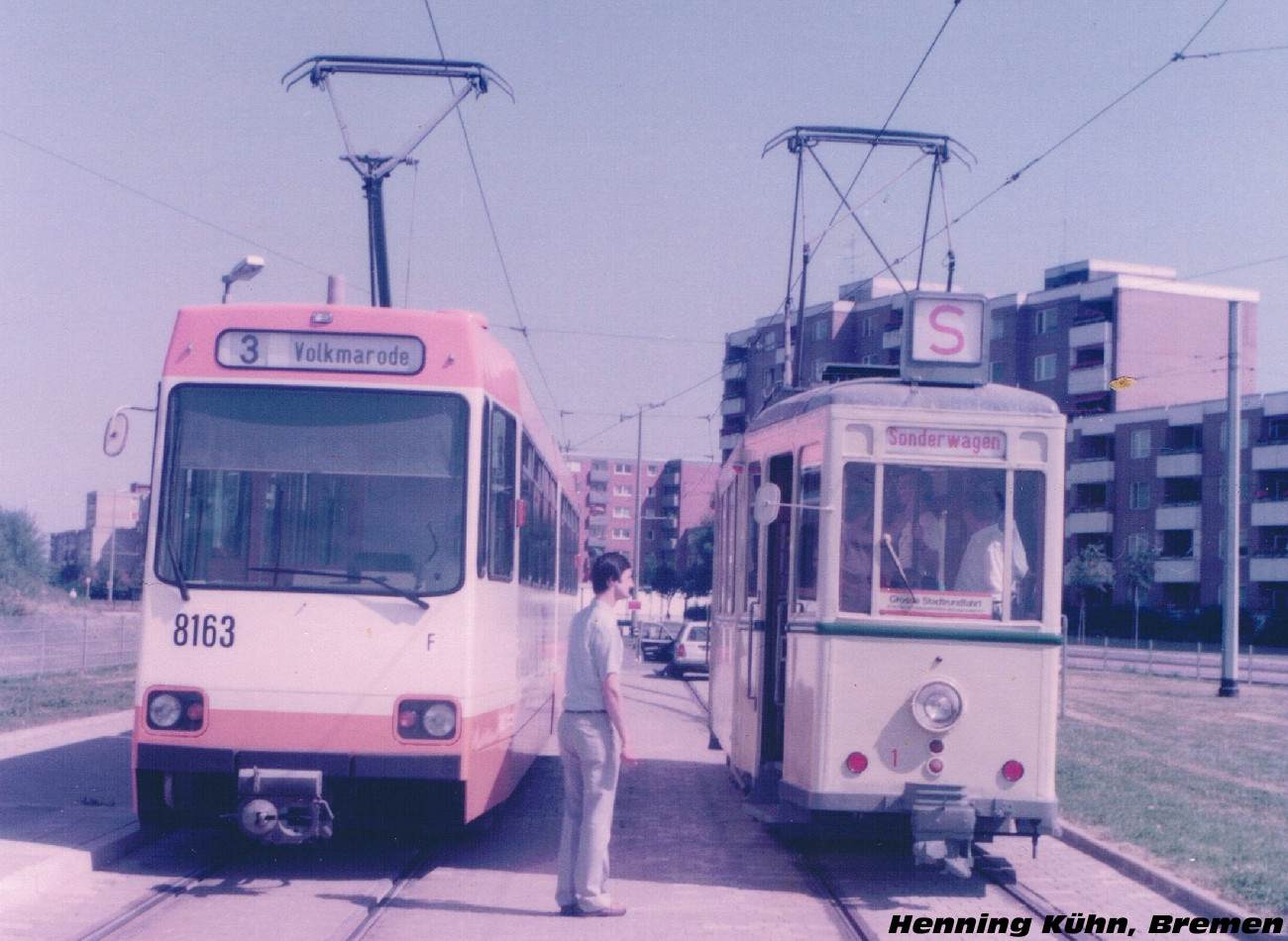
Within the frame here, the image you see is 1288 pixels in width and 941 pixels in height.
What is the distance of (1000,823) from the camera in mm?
8203

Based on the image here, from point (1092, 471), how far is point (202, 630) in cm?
6470

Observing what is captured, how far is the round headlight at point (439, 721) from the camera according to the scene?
7820mm

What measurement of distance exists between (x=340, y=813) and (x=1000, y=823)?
12.4 ft

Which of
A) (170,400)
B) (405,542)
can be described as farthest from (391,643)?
(170,400)

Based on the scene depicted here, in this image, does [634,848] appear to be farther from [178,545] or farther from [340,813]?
[178,545]

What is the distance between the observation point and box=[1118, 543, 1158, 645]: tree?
62781mm

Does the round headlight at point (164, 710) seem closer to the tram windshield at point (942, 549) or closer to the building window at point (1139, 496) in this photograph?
the tram windshield at point (942, 549)

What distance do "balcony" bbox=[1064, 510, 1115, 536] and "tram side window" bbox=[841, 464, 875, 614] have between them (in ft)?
204

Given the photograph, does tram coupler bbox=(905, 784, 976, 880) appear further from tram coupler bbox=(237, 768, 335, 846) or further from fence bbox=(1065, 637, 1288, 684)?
fence bbox=(1065, 637, 1288, 684)

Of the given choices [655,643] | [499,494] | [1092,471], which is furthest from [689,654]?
[1092,471]

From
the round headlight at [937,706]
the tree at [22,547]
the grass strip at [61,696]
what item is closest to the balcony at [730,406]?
the tree at [22,547]

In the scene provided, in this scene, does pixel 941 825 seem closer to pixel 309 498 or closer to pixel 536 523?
pixel 309 498

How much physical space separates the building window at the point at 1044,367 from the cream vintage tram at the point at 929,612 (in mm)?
64233

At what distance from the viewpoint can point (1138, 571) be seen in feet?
206
